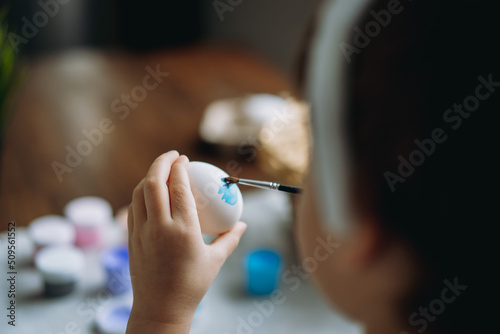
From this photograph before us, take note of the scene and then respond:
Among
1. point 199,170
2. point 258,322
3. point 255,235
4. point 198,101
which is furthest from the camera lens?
point 198,101

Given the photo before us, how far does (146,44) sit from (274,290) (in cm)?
209

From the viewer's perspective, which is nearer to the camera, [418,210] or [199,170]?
[418,210]

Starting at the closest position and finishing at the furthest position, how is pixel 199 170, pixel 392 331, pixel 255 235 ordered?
pixel 392 331, pixel 199 170, pixel 255 235

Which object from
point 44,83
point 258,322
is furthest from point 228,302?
point 44,83

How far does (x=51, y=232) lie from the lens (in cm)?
94

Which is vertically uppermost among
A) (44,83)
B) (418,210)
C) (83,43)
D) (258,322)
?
(83,43)

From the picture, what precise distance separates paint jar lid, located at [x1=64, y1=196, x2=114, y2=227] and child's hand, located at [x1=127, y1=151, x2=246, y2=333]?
0.38 meters

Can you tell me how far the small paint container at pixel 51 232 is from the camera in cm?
93

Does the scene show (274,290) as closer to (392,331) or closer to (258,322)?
(258,322)

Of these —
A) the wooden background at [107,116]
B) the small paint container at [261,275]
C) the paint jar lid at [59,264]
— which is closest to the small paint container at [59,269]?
the paint jar lid at [59,264]

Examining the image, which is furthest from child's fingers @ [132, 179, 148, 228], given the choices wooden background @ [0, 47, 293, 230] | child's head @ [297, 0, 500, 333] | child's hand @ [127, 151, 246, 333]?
wooden background @ [0, 47, 293, 230]

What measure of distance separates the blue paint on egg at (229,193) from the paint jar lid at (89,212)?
1.26 ft

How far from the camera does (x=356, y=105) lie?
0.39 meters

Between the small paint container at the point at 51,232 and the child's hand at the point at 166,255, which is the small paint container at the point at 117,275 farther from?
the child's hand at the point at 166,255
